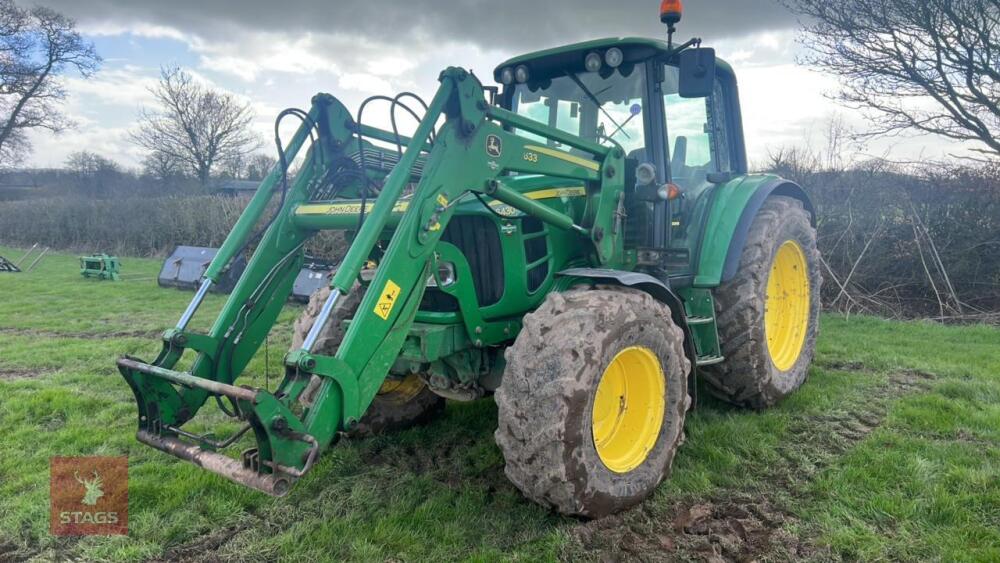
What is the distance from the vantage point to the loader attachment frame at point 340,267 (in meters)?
2.59

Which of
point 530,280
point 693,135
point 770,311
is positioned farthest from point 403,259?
point 770,311

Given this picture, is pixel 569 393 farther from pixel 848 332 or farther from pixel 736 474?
pixel 848 332

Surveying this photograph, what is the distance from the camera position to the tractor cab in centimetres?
386

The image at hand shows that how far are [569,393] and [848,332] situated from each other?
6215mm

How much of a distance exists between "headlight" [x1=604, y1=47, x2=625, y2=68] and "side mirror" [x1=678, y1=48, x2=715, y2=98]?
A: 0.38 meters

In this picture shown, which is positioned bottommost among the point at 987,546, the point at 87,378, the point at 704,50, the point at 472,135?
the point at 987,546

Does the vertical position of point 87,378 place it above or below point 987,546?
above

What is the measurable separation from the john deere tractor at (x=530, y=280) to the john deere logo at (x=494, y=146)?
17mm

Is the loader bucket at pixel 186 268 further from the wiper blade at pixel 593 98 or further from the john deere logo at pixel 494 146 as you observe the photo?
the john deere logo at pixel 494 146

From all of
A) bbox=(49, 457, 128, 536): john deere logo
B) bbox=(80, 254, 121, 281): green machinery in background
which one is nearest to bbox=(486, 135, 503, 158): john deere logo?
bbox=(49, 457, 128, 536): john deere logo

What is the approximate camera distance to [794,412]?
4449 millimetres

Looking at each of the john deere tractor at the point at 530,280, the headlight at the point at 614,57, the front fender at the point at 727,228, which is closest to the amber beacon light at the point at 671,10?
the john deere tractor at the point at 530,280

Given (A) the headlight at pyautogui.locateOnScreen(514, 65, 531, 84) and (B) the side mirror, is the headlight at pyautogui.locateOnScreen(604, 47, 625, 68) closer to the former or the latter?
(B) the side mirror

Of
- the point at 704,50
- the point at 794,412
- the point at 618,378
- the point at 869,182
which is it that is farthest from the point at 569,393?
the point at 869,182
